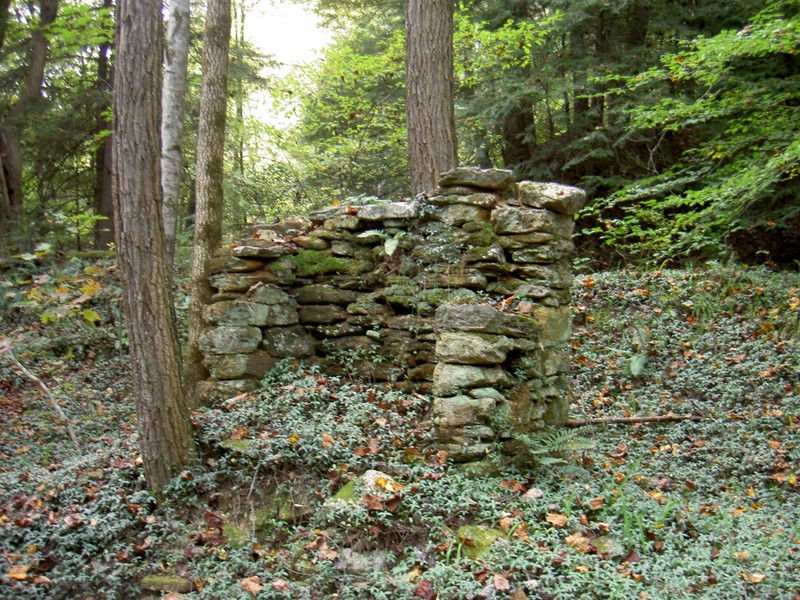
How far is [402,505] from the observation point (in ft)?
14.3

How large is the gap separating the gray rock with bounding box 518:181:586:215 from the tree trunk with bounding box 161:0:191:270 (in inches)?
190

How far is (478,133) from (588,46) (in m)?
2.61

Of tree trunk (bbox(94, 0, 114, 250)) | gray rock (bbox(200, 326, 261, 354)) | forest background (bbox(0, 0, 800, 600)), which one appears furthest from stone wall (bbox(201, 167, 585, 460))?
tree trunk (bbox(94, 0, 114, 250))

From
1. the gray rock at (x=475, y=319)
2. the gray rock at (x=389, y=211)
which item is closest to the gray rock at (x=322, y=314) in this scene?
the gray rock at (x=389, y=211)

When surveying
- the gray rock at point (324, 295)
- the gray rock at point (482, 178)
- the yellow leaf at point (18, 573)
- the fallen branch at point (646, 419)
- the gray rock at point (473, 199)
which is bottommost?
the yellow leaf at point (18, 573)

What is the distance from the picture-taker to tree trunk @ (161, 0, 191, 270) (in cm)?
836

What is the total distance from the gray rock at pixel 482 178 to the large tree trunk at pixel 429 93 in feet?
4.96

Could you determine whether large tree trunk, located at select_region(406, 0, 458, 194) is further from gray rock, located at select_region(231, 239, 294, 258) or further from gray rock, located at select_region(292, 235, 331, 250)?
gray rock, located at select_region(231, 239, 294, 258)

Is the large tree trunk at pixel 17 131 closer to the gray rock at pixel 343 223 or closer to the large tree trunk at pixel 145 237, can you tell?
the gray rock at pixel 343 223

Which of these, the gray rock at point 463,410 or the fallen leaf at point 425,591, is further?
the gray rock at point 463,410

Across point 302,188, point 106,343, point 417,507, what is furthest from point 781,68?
point 106,343

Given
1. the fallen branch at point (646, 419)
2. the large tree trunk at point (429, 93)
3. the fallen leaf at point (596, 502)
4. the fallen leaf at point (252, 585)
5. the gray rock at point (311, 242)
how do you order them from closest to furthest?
the fallen leaf at point (252, 585) → the fallen leaf at point (596, 502) → the fallen branch at point (646, 419) → the gray rock at point (311, 242) → the large tree trunk at point (429, 93)

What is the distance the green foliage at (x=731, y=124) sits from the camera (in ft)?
26.4

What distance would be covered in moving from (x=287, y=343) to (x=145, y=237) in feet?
7.21
